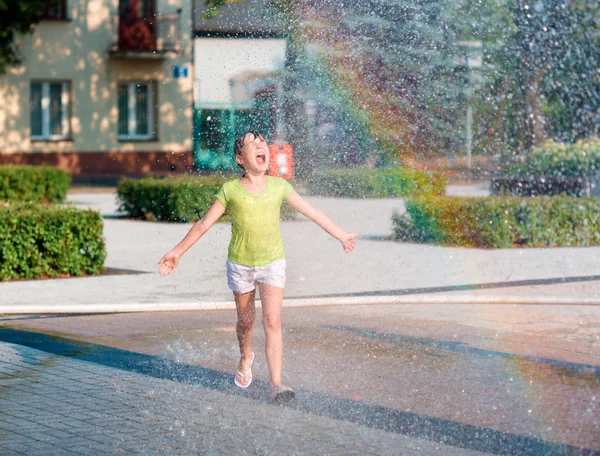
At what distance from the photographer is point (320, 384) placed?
22.8 feet

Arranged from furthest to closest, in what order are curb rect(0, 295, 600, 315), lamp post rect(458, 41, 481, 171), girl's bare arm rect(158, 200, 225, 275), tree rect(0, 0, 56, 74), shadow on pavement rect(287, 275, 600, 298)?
tree rect(0, 0, 56, 74)
lamp post rect(458, 41, 481, 171)
shadow on pavement rect(287, 275, 600, 298)
curb rect(0, 295, 600, 315)
girl's bare arm rect(158, 200, 225, 275)

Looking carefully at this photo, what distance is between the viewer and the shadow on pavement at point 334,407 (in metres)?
5.43

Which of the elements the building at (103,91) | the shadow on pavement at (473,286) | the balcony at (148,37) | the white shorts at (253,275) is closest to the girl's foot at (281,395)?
the white shorts at (253,275)

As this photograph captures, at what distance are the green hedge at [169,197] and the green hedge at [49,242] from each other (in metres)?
7.72

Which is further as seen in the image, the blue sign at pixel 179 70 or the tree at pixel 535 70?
the blue sign at pixel 179 70

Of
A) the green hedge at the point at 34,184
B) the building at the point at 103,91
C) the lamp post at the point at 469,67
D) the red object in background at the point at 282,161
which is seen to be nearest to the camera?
the red object in background at the point at 282,161

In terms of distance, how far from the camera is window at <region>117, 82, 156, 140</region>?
40.5 m

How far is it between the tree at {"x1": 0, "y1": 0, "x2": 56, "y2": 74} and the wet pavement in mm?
28304

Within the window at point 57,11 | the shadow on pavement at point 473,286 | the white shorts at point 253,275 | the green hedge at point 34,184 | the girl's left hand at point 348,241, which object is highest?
the window at point 57,11

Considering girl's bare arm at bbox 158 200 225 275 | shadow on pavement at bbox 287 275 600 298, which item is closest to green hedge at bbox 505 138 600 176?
shadow on pavement at bbox 287 275 600 298

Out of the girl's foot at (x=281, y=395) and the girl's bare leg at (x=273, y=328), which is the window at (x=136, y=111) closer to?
the girl's bare leg at (x=273, y=328)

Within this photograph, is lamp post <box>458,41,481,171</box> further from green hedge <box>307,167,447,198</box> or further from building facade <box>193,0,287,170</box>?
building facade <box>193,0,287,170</box>

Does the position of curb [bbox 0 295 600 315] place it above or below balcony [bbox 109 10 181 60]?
below

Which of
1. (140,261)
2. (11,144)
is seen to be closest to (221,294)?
(140,261)
